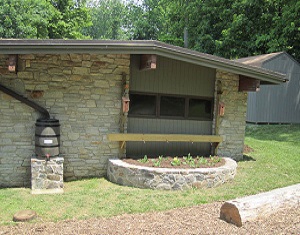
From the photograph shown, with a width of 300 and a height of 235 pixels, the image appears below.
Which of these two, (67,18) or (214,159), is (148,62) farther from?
(67,18)

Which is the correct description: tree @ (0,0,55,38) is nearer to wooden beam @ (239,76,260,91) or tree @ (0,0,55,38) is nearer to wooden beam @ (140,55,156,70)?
wooden beam @ (140,55,156,70)

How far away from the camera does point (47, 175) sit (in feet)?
18.4

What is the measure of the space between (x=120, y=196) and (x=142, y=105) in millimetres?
2420

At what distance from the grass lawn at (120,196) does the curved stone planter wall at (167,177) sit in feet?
0.48

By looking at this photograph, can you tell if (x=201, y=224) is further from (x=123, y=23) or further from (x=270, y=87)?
(x=123, y=23)

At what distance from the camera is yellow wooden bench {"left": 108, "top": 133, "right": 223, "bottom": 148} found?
6.32m

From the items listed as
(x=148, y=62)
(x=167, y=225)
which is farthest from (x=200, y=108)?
(x=167, y=225)

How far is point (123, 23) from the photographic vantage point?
145 feet

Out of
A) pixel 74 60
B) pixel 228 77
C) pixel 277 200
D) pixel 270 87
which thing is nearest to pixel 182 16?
pixel 270 87

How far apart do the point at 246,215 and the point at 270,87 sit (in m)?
12.0

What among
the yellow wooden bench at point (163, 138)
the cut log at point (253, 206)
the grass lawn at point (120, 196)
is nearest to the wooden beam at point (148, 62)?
the yellow wooden bench at point (163, 138)

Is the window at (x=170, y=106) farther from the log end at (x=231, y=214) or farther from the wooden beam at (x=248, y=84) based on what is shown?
the log end at (x=231, y=214)

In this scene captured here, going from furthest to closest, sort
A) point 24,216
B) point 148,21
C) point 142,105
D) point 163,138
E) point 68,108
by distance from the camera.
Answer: point 148,21, point 142,105, point 163,138, point 68,108, point 24,216

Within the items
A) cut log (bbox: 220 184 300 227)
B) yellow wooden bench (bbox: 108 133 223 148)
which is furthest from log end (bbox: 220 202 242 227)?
yellow wooden bench (bbox: 108 133 223 148)
